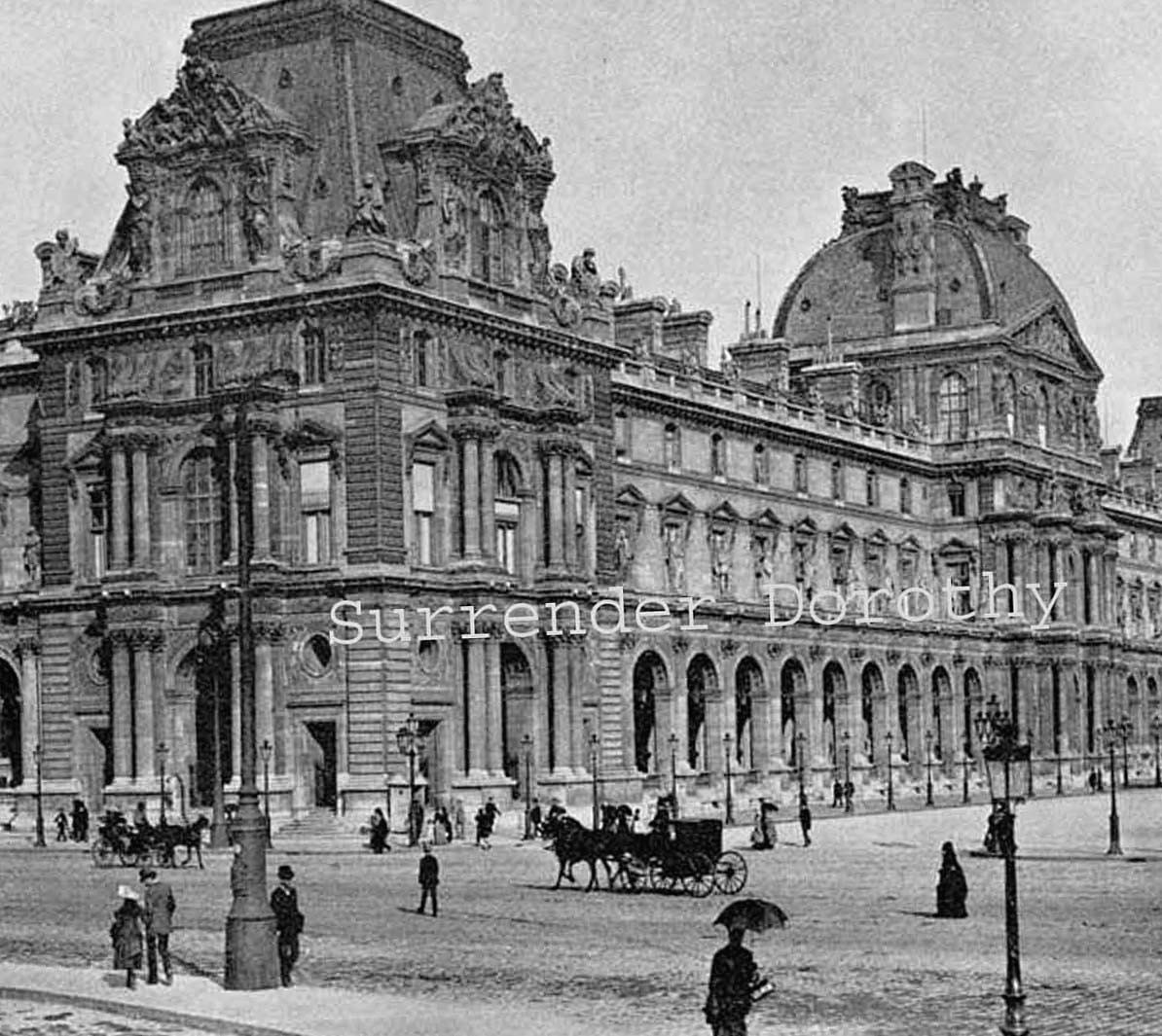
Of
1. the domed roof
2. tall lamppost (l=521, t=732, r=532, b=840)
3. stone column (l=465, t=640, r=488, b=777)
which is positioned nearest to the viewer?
stone column (l=465, t=640, r=488, b=777)

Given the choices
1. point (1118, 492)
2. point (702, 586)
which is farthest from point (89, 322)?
point (1118, 492)

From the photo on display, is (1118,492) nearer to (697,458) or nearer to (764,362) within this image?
(764,362)

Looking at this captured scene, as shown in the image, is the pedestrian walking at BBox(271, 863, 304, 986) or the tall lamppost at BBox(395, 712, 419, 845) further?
the tall lamppost at BBox(395, 712, 419, 845)

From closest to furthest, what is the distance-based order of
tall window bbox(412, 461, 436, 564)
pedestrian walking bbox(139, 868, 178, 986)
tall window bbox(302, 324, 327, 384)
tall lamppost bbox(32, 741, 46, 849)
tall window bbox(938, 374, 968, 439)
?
pedestrian walking bbox(139, 868, 178, 986) < tall lamppost bbox(32, 741, 46, 849) < tall window bbox(302, 324, 327, 384) < tall window bbox(412, 461, 436, 564) < tall window bbox(938, 374, 968, 439)

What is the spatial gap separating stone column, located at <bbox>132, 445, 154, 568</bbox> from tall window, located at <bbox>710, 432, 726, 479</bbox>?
2920 centimetres

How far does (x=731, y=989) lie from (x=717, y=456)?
71.9 m

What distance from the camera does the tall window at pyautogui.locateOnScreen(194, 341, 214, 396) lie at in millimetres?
69875

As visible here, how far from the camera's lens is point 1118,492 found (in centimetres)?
13825

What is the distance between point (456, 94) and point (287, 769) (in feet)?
77.5

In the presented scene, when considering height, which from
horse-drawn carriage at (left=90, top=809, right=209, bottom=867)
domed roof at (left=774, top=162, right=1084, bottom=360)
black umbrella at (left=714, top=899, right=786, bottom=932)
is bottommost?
horse-drawn carriage at (left=90, top=809, right=209, bottom=867)

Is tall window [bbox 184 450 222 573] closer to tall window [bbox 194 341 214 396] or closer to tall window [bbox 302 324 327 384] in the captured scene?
tall window [bbox 194 341 214 396]

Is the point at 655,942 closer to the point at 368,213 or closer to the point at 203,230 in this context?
the point at 368,213

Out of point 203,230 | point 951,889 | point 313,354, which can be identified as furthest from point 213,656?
point 951,889

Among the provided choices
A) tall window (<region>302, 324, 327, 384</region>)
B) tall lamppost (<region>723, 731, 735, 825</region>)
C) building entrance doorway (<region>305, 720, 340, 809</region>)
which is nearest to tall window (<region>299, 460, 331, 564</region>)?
tall window (<region>302, 324, 327, 384</region>)
